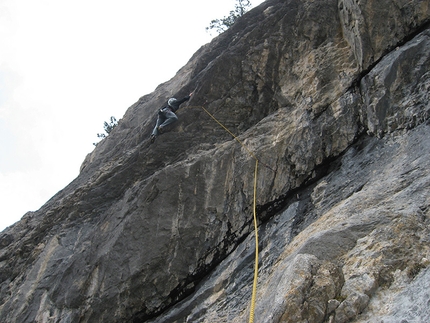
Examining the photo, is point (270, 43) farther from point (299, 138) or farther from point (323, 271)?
point (323, 271)

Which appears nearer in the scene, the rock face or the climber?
the rock face

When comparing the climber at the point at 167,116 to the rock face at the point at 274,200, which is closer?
the rock face at the point at 274,200

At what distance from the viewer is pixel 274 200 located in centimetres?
711

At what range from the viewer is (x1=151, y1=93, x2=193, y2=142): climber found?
9977mm

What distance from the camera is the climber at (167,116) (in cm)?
998

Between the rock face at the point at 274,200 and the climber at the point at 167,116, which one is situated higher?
the climber at the point at 167,116

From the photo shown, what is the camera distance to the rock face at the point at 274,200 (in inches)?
176

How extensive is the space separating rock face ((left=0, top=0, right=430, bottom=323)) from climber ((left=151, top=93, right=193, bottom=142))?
25 cm

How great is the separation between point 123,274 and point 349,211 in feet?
13.9

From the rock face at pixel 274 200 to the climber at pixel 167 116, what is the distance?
0.25 m

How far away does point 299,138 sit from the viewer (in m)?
7.41

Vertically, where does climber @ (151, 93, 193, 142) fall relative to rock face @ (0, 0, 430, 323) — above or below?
above

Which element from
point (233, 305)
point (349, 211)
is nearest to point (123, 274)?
point (233, 305)

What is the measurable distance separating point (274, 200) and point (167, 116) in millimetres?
4072
